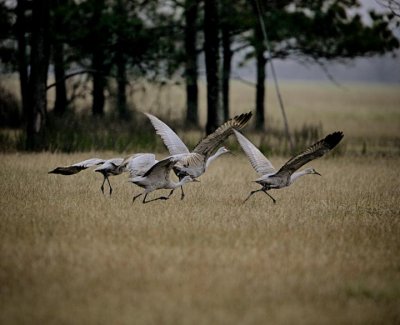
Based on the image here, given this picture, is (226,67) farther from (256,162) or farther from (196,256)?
(196,256)

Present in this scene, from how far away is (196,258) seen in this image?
702 cm

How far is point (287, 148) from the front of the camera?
66.2 feet

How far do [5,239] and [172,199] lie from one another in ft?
13.0

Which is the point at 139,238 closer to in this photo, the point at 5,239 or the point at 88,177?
the point at 5,239

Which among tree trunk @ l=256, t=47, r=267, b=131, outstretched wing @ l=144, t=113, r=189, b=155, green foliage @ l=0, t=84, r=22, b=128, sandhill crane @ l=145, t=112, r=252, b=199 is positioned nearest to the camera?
sandhill crane @ l=145, t=112, r=252, b=199

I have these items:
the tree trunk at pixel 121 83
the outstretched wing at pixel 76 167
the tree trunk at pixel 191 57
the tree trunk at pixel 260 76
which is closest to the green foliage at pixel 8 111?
the tree trunk at pixel 121 83

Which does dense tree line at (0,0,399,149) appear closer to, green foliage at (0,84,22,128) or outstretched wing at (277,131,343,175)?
green foliage at (0,84,22,128)

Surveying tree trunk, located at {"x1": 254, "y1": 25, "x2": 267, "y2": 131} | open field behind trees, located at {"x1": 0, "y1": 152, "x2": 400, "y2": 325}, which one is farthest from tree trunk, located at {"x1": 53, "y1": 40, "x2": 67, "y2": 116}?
open field behind trees, located at {"x1": 0, "y1": 152, "x2": 400, "y2": 325}

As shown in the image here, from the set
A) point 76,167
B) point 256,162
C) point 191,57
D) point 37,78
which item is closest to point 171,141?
point 256,162

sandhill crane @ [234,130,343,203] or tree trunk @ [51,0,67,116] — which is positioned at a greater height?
tree trunk @ [51,0,67,116]

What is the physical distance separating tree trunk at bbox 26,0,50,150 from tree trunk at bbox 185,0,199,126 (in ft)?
14.5

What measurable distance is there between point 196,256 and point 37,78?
39.0 feet

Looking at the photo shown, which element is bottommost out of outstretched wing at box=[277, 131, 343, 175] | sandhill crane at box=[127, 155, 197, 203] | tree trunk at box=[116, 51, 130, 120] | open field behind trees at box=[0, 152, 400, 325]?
open field behind trees at box=[0, 152, 400, 325]

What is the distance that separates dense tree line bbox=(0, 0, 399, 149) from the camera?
61.2 feet
